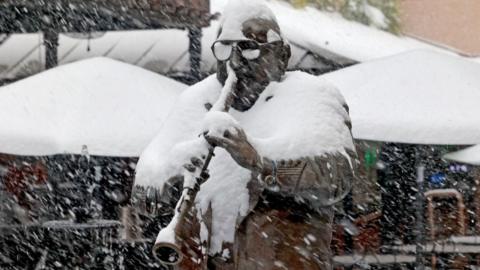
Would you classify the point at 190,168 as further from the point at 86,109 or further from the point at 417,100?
the point at 86,109

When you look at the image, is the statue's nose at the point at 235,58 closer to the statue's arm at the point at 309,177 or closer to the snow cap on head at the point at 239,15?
the snow cap on head at the point at 239,15

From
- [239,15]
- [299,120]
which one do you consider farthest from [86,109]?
[299,120]

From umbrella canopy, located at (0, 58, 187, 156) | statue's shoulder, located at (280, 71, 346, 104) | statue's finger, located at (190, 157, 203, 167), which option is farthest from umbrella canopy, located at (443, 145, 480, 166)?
statue's finger, located at (190, 157, 203, 167)

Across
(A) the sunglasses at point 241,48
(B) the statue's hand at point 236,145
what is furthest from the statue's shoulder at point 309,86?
(B) the statue's hand at point 236,145

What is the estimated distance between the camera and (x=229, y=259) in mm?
3246

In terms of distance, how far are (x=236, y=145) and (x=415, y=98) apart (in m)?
6.54

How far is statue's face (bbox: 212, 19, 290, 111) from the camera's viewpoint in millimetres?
3266

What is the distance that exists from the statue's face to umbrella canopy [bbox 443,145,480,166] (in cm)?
700

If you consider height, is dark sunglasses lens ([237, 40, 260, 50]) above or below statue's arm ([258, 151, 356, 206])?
above

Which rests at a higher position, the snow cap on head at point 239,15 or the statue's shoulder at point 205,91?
the snow cap on head at point 239,15

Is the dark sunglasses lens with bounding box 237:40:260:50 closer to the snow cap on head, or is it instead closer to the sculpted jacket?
the snow cap on head

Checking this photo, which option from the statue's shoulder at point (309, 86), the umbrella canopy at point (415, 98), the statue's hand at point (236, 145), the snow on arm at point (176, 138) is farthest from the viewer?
the umbrella canopy at point (415, 98)

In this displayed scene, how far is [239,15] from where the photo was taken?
3.29 metres

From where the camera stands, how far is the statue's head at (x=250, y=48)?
128 inches
